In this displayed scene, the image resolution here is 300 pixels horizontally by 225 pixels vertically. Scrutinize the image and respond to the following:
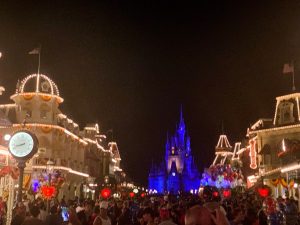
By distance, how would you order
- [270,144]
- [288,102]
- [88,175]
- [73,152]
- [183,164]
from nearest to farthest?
[288,102]
[270,144]
[73,152]
[88,175]
[183,164]

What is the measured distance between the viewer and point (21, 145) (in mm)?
13742

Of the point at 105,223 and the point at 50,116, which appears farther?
the point at 50,116

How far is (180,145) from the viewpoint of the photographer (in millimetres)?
166125

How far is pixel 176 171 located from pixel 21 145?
5707 inches

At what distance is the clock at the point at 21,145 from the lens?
45.0ft

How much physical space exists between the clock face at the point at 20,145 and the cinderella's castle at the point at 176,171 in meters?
140

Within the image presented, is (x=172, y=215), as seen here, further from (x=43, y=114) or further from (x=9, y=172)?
(x=43, y=114)

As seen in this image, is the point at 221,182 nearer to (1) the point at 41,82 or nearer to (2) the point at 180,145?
(1) the point at 41,82

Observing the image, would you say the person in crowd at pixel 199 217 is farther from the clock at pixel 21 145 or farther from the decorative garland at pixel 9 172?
the decorative garland at pixel 9 172

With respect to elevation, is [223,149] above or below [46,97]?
above

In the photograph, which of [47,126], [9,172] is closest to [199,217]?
[9,172]

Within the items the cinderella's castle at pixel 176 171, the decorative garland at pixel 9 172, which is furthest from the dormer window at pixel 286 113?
the cinderella's castle at pixel 176 171

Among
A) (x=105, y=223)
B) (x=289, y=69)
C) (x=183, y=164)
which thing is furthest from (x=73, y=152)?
(x=183, y=164)

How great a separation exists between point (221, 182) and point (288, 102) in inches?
1389
